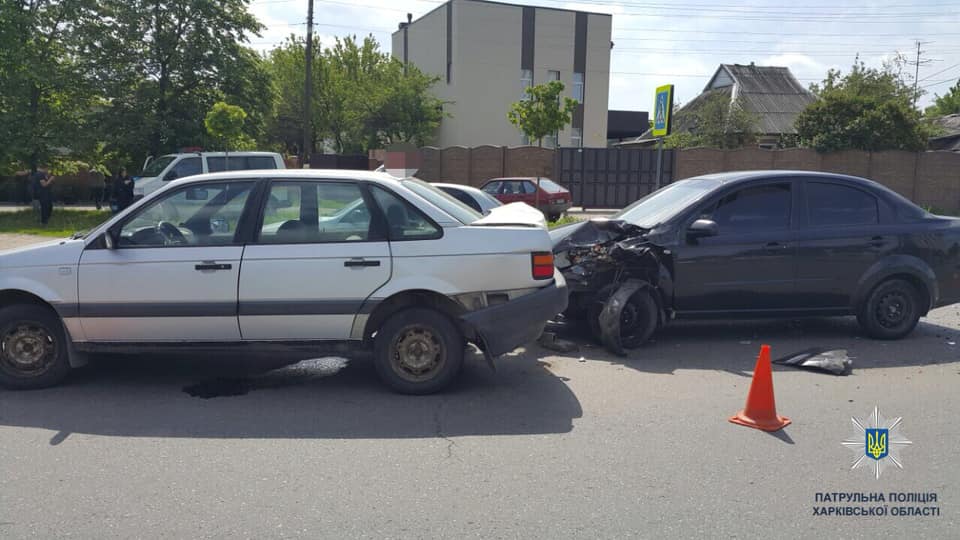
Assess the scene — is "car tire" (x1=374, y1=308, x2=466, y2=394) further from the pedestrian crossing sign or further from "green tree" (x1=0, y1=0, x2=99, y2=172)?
"green tree" (x1=0, y1=0, x2=99, y2=172)

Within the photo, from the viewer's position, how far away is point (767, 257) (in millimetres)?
7824

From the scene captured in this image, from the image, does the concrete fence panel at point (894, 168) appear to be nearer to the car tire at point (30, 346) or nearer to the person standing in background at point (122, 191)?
the person standing in background at point (122, 191)

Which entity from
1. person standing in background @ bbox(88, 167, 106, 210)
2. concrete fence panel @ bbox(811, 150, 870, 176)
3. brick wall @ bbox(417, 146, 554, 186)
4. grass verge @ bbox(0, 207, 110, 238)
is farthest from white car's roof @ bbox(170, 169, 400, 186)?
person standing in background @ bbox(88, 167, 106, 210)

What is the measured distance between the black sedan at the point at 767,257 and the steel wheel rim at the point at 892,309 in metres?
0.01

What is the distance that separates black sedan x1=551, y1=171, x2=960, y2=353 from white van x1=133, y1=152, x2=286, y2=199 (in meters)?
14.5


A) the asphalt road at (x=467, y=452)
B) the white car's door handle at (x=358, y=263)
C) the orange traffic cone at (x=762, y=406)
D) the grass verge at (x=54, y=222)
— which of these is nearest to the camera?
the asphalt road at (x=467, y=452)

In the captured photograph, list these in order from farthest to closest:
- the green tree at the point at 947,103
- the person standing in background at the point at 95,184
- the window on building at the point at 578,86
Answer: the green tree at the point at 947,103
the window on building at the point at 578,86
the person standing in background at the point at 95,184

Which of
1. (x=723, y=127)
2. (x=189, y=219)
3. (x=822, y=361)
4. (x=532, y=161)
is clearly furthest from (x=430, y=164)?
(x=189, y=219)

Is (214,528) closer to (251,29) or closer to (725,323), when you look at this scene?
(725,323)

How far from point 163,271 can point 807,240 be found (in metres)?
6.26

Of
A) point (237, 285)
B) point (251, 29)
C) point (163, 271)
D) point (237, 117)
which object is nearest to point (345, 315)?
point (237, 285)

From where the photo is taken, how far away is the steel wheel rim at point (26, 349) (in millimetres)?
6062

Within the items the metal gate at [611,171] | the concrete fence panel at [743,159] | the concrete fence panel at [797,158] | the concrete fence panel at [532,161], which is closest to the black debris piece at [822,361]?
the metal gate at [611,171]

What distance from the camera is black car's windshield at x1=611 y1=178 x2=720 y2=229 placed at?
7.97 m
